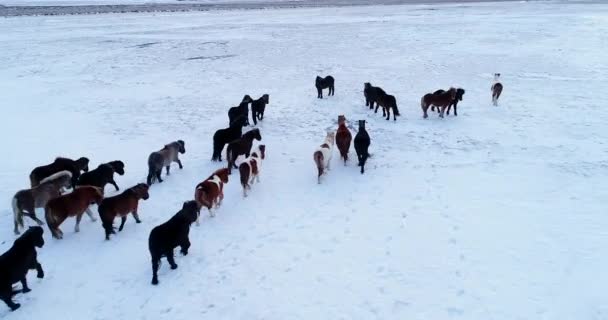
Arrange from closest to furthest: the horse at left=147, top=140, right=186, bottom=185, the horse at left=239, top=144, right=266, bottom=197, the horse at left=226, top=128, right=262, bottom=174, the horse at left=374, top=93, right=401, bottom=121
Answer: the horse at left=239, top=144, right=266, bottom=197 < the horse at left=147, top=140, right=186, bottom=185 < the horse at left=226, top=128, right=262, bottom=174 < the horse at left=374, top=93, right=401, bottom=121

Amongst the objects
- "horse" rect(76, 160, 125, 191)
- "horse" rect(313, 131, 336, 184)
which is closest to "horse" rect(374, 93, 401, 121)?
"horse" rect(313, 131, 336, 184)

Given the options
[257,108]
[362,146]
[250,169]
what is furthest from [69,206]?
[257,108]

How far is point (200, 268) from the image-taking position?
7.12 metres

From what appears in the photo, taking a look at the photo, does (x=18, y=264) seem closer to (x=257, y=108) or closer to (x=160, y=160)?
(x=160, y=160)

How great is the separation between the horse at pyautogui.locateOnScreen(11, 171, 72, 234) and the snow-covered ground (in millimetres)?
488

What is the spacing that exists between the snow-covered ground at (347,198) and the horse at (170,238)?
0.30 m

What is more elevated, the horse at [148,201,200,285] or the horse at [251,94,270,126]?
the horse at [251,94,270,126]

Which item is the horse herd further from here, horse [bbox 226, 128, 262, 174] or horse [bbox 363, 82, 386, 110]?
horse [bbox 363, 82, 386, 110]

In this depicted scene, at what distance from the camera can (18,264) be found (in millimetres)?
6246

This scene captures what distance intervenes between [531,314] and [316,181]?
18.0ft

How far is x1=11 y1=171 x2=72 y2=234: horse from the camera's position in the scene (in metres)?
7.95

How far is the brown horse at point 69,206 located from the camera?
766 cm

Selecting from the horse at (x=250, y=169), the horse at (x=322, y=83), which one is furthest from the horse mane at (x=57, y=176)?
the horse at (x=322, y=83)

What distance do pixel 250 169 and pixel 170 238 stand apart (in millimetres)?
3080
